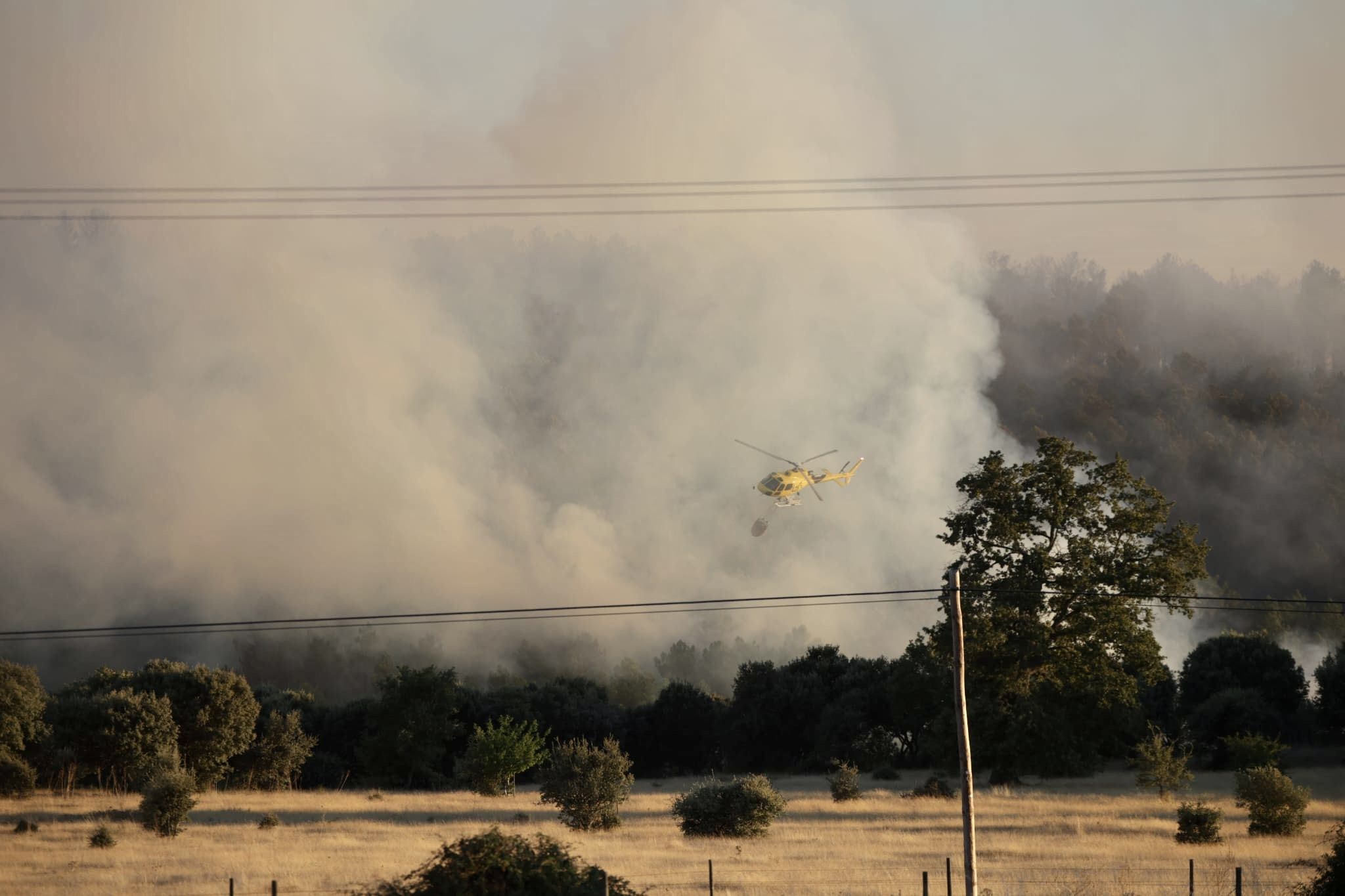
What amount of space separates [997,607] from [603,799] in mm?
20089

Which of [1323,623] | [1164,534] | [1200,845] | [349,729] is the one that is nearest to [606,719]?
[349,729]

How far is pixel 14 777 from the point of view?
204 feet

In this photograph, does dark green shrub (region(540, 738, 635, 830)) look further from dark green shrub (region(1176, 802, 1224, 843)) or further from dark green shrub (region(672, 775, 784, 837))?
dark green shrub (region(1176, 802, 1224, 843))

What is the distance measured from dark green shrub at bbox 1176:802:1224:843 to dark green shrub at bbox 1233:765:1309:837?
3392 mm

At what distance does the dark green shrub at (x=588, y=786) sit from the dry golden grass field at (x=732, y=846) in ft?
3.40

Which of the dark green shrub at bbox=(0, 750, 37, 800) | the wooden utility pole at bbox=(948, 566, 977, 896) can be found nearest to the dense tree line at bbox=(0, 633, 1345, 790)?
the dark green shrub at bbox=(0, 750, 37, 800)

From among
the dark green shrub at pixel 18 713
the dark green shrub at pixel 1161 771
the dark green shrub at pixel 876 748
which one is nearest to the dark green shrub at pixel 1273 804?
the dark green shrub at pixel 1161 771

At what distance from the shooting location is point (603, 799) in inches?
1893

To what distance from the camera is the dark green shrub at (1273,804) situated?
42938mm

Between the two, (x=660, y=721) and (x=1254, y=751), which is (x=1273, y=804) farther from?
(x=660, y=721)

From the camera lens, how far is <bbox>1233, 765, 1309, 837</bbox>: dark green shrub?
42.9 metres

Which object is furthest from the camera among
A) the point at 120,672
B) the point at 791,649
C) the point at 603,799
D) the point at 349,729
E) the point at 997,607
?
the point at 791,649

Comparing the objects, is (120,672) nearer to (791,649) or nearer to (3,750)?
(3,750)

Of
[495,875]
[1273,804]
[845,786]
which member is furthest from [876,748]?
[495,875]
